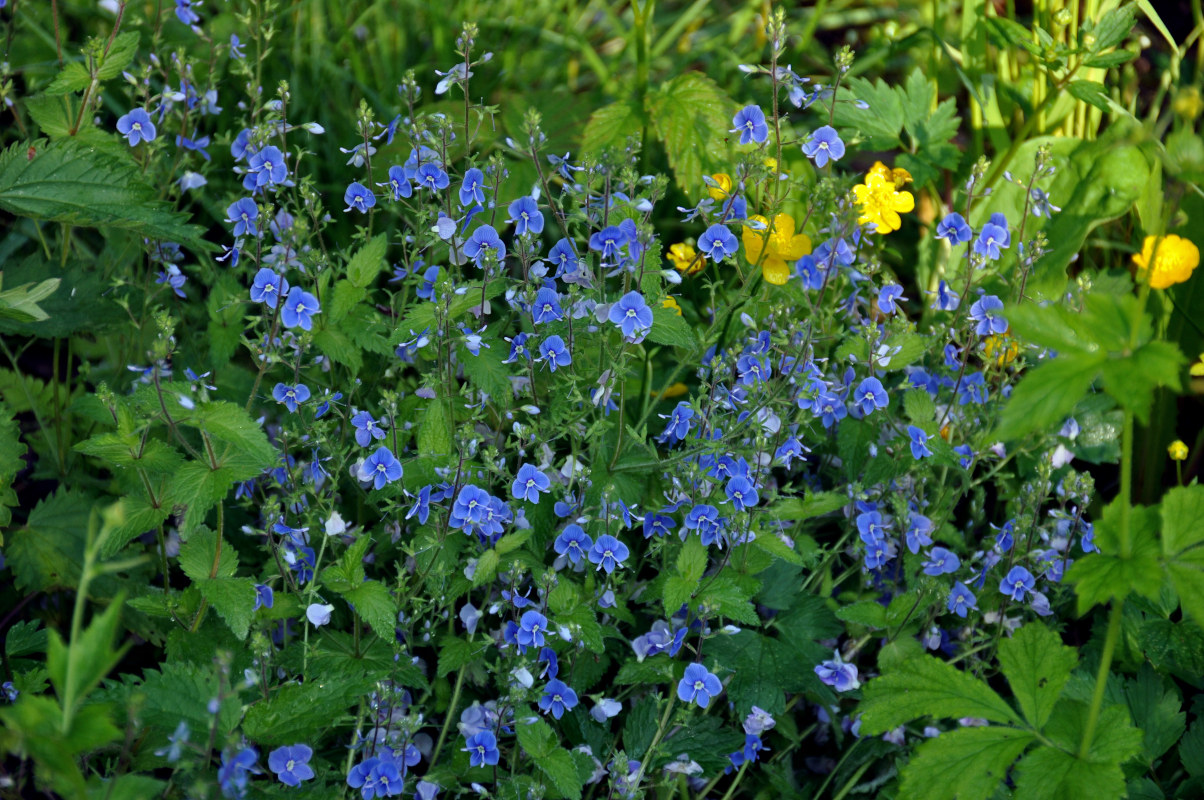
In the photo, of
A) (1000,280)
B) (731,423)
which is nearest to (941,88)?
(1000,280)

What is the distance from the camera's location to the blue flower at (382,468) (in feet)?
6.89

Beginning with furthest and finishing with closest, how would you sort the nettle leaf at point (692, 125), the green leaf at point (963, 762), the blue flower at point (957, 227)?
the nettle leaf at point (692, 125), the blue flower at point (957, 227), the green leaf at point (963, 762)

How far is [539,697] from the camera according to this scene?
217 centimetres

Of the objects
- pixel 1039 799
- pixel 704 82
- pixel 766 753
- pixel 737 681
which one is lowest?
pixel 766 753

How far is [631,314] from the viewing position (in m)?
2.05

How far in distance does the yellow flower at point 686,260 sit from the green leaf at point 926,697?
1.06 meters

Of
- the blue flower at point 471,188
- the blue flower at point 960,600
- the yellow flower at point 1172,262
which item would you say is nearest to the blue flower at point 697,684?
the blue flower at point 960,600

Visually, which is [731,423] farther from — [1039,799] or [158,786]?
[158,786]

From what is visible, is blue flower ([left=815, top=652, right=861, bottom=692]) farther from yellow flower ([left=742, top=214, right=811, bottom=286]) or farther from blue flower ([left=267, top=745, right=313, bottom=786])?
blue flower ([left=267, top=745, right=313, bottom=786])

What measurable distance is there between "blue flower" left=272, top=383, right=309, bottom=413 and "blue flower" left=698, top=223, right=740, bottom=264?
891 millimetres

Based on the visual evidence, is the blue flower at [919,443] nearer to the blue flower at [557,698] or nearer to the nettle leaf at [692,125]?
the blue flower at [557,698]

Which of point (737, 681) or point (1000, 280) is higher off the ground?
point (1000, 280)

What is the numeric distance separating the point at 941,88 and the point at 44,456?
3296 millimetres

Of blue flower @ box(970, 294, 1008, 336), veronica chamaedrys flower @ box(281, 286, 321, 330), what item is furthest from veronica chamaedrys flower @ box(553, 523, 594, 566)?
blue flower @ box(970, 294, 1008, 336)
